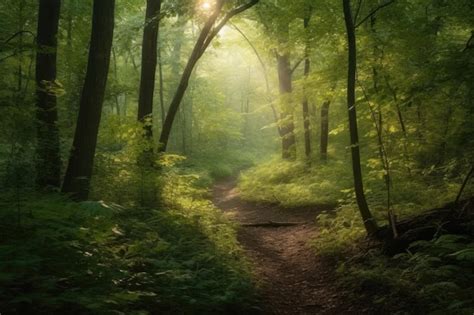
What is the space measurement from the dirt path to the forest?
0.05 meters

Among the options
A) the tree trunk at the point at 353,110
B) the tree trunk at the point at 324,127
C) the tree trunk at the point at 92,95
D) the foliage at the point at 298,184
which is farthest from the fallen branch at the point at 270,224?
the tree trunk at the point at 324,127

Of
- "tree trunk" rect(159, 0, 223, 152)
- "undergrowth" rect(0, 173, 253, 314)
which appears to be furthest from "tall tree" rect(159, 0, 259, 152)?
"undergrowth" rect(0, 173, 253, 314)

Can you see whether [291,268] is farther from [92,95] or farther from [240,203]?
[240,203]

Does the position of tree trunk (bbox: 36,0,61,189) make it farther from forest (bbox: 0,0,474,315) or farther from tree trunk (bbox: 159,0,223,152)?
tree trunk (bbox: 159,0,223,152)

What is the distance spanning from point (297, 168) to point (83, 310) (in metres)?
13.8

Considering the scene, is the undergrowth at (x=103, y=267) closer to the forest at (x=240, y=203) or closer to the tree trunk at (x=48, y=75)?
the forest at (x=240, y=203)

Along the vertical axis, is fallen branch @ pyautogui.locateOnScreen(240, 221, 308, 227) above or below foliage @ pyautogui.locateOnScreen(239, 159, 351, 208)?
below

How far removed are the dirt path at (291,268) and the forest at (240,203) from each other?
48 mm

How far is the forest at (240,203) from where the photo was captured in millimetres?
4543

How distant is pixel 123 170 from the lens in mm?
9562

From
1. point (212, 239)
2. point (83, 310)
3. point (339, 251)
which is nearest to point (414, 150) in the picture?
point (339, 251)

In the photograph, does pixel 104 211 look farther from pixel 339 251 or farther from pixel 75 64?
pixel 75 64

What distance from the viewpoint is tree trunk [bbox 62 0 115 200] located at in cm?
737

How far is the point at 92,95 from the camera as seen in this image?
24.5 feet
